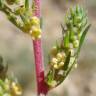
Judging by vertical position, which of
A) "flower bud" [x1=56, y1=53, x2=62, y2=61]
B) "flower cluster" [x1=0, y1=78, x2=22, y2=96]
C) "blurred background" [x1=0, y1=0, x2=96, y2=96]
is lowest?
"blurred background" [x1=0, y1=0, x2=96, y2=96]

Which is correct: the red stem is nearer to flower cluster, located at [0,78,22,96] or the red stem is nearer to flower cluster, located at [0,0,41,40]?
flower cluster, located at [0,0,41,40]

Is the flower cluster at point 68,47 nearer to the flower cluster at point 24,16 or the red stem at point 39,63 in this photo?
the red stem at point 39,63

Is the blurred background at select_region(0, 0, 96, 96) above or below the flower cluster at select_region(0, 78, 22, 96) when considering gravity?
below

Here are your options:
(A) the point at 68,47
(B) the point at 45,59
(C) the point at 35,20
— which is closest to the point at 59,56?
(A) the point at 68,47

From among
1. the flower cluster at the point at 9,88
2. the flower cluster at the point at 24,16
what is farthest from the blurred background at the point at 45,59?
the flower cluster at the point at 24,16

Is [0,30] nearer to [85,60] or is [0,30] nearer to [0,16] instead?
[0,16]

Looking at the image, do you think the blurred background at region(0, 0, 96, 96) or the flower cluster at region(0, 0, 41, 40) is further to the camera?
the blurred background at region(0, 0, 96, 96)

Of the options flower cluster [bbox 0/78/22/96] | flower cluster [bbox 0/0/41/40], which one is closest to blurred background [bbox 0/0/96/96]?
flower cluster [bbox 0/78/22/96]

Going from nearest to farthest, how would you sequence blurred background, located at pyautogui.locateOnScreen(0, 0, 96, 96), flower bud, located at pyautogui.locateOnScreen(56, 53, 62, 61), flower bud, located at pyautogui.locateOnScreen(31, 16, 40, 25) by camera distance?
1. flower bud, located at pyautogui.locateOnScreen(31, 16, 40, 25)
2. flower bud, located at pyautogui.locateOnScreen(56, 53, 62, 61)
3. blurred background, located at pyautogui.locateOnScreen(0, 0, 96, 96)

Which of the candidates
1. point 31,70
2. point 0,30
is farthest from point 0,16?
point 31,70
